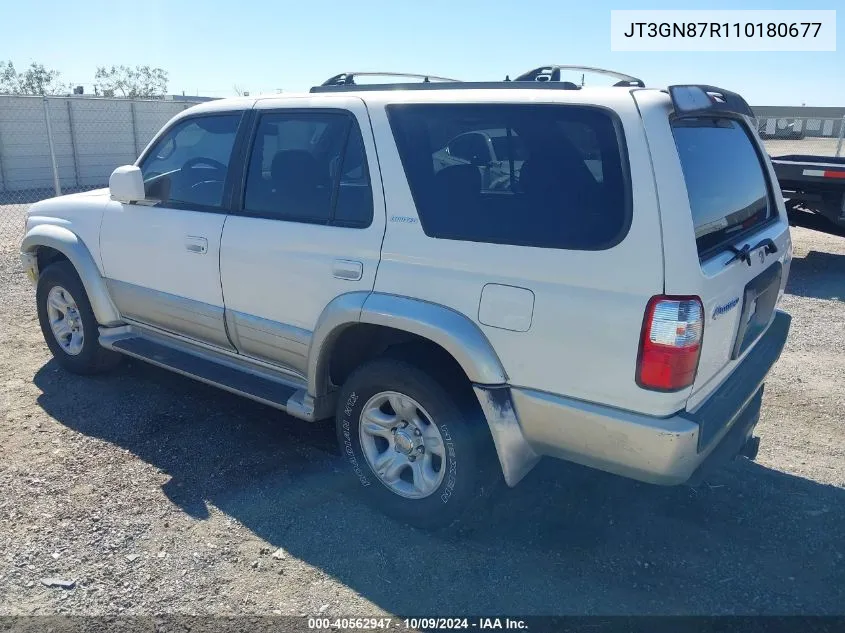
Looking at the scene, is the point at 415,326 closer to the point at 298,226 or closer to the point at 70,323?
the point at 298,226

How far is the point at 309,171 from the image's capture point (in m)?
3.61

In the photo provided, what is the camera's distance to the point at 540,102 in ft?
9.34

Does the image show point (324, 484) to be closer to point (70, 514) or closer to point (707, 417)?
point (70, 514)

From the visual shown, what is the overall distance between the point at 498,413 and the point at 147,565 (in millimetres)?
1700

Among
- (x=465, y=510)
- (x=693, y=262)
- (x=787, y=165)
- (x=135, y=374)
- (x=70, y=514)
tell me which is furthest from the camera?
(x=787, y=165)

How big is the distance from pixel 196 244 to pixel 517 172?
199cm

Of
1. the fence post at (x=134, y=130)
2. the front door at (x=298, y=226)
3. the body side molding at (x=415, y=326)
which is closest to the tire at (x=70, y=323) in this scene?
the front door at (x=298, y=226)

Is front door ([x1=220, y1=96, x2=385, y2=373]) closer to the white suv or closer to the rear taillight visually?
the white suv

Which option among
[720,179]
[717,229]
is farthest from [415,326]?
[720,179]

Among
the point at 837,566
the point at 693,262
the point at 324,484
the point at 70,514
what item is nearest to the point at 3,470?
the point at 70,514

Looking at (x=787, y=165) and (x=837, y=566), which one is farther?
(x=787, y=165)

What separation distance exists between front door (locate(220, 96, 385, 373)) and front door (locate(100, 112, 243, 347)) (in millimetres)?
188

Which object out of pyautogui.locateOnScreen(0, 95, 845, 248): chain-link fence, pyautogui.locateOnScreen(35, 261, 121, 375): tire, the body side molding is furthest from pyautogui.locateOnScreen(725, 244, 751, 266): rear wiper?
pyautogui.locateOnScreen(0, 95, 845, 248): chain-link fence

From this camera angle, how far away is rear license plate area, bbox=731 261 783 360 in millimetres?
2980
